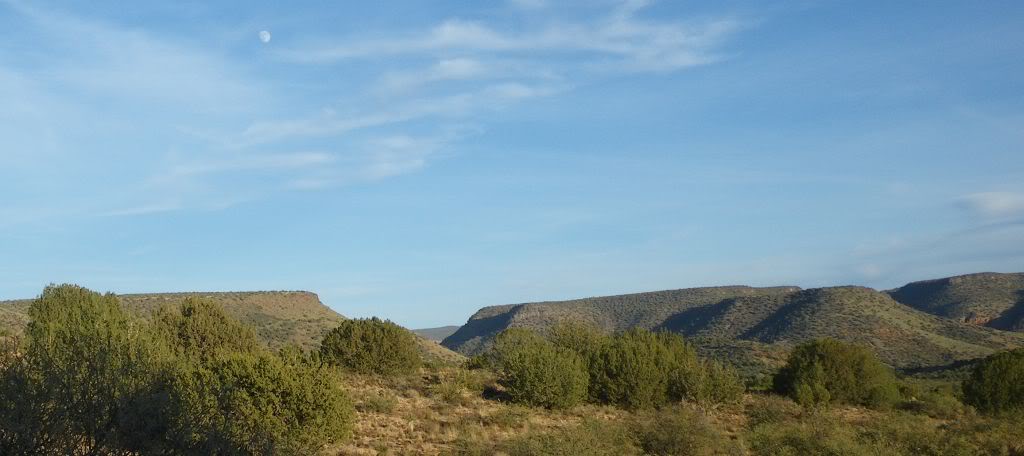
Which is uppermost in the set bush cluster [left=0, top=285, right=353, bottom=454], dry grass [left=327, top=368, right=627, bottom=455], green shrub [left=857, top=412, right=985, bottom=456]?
bush cluster [left=0, top=285, right=353, bottom=454]

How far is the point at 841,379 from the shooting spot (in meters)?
41.0

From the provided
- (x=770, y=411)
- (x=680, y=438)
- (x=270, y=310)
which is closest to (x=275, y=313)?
(x=270, y=310)

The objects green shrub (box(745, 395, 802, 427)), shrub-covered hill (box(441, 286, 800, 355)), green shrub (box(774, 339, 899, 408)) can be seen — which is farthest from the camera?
shrub-covered hill (box(441, 286, 800, 355))

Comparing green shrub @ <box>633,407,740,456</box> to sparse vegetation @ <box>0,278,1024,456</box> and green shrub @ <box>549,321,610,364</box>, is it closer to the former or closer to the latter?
sparse vegetation @ <box>0,278,1024,456</box>

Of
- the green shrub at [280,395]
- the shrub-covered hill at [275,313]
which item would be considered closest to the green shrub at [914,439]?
the green shrub at [280,395]

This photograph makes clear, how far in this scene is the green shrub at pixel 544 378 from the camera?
110 feet

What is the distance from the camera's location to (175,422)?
1322cm

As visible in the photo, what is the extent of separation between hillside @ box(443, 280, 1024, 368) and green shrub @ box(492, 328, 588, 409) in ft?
60.6

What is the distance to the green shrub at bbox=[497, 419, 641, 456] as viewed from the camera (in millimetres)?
24172

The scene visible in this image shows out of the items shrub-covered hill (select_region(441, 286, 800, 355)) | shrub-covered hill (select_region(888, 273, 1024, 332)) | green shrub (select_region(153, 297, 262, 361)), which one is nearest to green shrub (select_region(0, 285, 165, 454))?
green shrub (select_region(153, 297, 262, 361))

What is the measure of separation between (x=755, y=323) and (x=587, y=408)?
70.3 metres

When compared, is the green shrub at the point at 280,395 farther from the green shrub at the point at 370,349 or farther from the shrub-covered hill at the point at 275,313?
the shrub-covered hill at the point at 275,313

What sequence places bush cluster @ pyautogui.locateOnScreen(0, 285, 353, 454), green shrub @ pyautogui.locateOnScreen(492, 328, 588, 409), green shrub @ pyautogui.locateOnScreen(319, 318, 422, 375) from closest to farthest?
bush cluster @ pyautogui.locateOnScreen(0, 285, 353, 454) < green shrub @ pyautogui.locateOnScreen(492, 328, 588, 409) < green shrub @ pyautogui.locateOnScreen(319, 318, 422, 375)

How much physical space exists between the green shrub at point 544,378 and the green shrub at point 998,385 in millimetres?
21023
